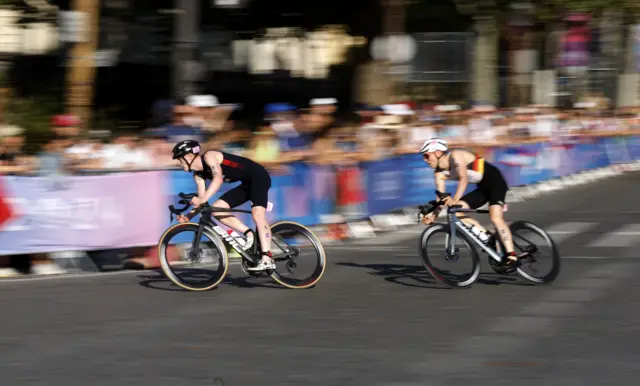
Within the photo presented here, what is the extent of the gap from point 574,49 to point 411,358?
1343 inches

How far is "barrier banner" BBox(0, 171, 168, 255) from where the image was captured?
13602 mm

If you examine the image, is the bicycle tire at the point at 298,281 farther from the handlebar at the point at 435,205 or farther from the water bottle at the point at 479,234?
the water bottle at the point at 479,234

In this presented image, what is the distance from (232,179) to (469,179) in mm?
2350

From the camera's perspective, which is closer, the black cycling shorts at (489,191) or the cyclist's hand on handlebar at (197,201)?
the cyclist's hand on handlebar at (197,201)

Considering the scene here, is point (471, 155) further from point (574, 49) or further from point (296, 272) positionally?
point (574, 49)

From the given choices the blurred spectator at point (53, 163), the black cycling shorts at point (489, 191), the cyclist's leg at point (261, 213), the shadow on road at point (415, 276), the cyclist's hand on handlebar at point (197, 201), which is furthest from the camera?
the blurred spectator at point (53, 163)

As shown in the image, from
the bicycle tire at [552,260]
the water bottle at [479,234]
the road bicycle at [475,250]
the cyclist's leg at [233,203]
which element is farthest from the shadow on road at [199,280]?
the bicycle tire at [552,260]

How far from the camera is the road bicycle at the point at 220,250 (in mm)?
12234

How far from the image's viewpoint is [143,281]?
13.2 m

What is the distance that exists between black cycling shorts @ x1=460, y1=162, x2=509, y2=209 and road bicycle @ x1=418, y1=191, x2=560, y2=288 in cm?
11

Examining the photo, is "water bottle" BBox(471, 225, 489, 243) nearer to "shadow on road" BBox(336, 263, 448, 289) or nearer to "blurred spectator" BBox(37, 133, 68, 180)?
"shadow on road" BBox(336, 263, 448, 289)

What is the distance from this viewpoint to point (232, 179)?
40.2 ft

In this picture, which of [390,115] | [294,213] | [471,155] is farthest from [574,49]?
[471,155]

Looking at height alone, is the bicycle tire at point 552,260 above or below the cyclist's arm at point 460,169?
below
